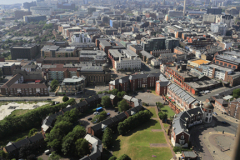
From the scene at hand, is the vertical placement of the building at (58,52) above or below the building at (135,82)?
above

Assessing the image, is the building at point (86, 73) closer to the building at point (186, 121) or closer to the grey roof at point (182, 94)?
the grey roof at point (182, 94)

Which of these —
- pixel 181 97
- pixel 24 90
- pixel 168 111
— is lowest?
pixel 168 111

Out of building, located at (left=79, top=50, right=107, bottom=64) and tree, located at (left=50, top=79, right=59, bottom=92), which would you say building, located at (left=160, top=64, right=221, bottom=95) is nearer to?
building, located at (left=79, top=50, right=107, bottom=64)

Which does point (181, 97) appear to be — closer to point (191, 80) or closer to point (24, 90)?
point (191, 80)

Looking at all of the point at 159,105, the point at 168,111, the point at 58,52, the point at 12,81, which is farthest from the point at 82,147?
the point at 58,52

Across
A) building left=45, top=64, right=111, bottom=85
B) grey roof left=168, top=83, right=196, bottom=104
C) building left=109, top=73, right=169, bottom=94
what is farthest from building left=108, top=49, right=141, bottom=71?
grey roof left=168, top=83, right=196, bottom=104

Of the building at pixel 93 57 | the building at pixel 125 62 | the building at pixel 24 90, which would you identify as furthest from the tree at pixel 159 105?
the building at pixel 93 57
